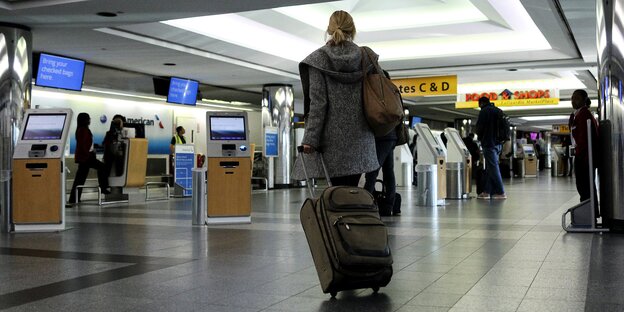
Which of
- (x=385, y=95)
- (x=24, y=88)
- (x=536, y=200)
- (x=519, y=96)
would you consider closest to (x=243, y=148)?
(x=24, y=88)

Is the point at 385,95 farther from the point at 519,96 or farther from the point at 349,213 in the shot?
the point at 519,96

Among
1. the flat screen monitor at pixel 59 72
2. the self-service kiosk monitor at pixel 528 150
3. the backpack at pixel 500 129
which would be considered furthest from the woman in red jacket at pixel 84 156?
the self-service kiosk monitor at pixel 528 150

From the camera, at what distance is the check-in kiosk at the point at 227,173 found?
28.6 ft

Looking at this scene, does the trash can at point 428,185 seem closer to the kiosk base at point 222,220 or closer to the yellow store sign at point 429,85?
the kiosk base at point 222,220

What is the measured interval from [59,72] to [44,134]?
614cm

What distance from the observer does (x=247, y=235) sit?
290 inches

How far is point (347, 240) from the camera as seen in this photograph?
3.73m

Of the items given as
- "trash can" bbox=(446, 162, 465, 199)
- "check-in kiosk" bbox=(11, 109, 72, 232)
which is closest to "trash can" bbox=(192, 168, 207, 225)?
"check-in kiosk" bbox=(11, 109, 72, 232)

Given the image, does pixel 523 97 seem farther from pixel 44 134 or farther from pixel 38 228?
pixel 38 228

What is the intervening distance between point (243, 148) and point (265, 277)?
4.32 metres

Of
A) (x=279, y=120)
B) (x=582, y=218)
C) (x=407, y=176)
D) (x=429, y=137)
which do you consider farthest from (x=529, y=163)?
(x=582, y=218)

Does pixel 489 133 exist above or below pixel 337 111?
above

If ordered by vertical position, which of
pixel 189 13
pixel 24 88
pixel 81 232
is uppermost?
pixel 189 13

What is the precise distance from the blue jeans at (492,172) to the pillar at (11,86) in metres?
8.05
